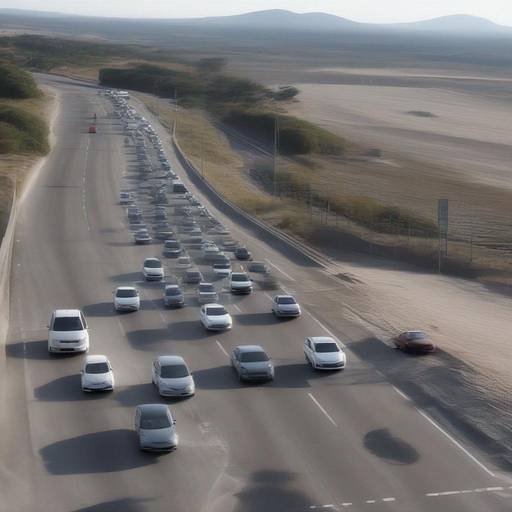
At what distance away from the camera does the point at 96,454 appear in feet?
76.0

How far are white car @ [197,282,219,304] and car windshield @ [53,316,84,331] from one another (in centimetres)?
758

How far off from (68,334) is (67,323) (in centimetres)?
62

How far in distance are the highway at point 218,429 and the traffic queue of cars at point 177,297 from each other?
0.43 meters

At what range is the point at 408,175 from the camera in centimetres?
8244

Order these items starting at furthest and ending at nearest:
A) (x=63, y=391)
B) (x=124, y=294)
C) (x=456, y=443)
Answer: (x=124, y=294)
(x=63, y=391)
(x=456, y=443)

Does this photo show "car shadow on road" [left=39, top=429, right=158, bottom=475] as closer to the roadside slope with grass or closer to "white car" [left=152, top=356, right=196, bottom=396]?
"white car" [left=152, top=356, right=196, bottom=396]

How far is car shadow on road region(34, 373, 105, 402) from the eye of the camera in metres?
27.3

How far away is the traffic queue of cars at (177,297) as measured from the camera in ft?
89.1

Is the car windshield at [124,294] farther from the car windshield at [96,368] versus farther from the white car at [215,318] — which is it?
the car windshield at [96,368]

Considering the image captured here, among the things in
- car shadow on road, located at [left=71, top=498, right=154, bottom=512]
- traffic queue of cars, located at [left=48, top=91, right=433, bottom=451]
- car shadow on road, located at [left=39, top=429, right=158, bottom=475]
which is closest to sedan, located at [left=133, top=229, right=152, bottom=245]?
traffic queue of cars, located at [left=48, top=91, right=433, bottom=451]

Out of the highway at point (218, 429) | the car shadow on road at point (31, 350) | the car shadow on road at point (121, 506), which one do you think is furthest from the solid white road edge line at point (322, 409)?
the car shadow on road at point (31, 350)

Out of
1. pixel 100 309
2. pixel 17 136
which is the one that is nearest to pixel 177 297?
pixel 100 309

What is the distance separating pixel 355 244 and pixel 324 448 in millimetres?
30811

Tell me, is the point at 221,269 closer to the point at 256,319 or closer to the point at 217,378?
the point at 256,319
